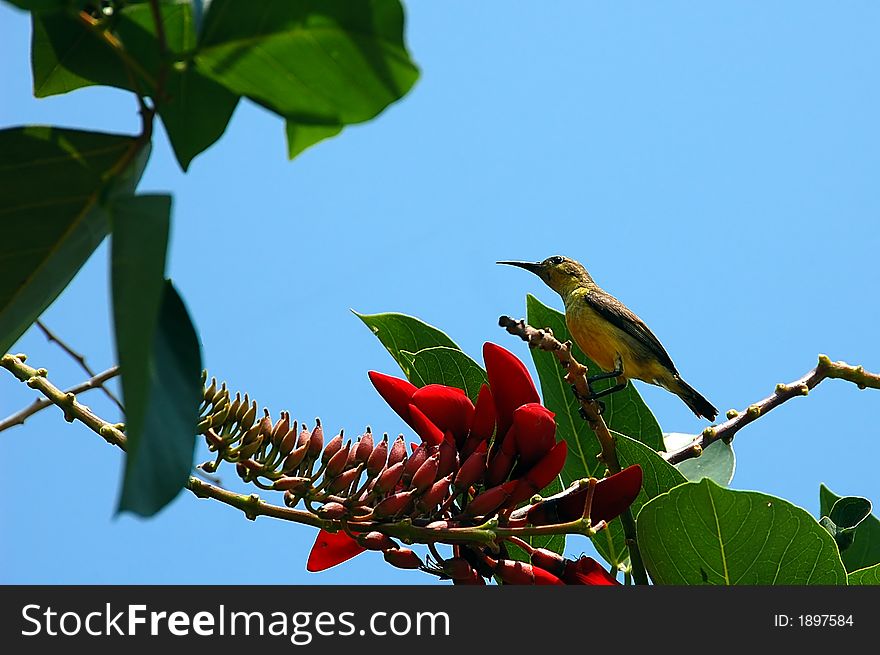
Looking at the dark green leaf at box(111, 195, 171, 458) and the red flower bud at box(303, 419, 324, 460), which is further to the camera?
the red flower bud at box(303, 419, 324, 460)

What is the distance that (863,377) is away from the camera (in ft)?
5.77

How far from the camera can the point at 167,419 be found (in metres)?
0.80

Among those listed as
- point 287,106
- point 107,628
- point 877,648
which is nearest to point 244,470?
point 107,628

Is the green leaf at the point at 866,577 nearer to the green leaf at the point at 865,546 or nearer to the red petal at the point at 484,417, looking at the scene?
the green leaf at the point at 865,546

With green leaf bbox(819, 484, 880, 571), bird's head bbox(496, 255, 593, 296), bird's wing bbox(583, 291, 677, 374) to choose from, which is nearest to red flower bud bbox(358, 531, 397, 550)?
green leaf bbox(819, 484, 880, 571)

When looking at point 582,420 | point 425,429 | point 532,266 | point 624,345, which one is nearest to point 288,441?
point 425,429

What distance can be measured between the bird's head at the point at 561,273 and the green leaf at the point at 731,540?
290 centimetres

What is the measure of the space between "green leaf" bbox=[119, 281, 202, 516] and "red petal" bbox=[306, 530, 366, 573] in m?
0.68

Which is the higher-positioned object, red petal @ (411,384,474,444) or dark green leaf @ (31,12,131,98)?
dark green leaf @ (31,12,131,98)

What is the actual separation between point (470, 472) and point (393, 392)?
21 centimetres

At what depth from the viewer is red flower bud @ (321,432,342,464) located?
133cm

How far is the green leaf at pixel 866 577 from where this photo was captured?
67.6 inches

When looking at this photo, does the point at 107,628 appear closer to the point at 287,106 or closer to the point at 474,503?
the point at 474,503

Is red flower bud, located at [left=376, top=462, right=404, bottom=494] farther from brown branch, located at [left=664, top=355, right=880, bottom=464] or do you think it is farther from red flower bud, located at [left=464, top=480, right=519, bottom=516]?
brown branch, located at [left=664, top=355, right=880, bottom=464]
